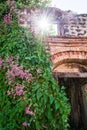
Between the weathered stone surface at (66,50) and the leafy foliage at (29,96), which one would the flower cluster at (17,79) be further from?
the weathered stone surface at (66,50)

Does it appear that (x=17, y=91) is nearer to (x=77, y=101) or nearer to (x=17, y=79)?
(x=17, y=79)

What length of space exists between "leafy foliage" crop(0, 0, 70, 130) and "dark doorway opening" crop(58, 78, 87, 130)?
5531 mm

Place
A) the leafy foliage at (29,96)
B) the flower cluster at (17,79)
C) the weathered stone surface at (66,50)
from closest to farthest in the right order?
1. the leafy foliage at (29,96)
2. the flower cluster at (17,79)
3. the weathered stone surface at (66,50)

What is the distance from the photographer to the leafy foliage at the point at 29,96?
452 cm

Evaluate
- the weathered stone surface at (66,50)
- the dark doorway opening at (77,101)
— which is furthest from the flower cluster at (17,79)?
the dark doorway opening at (77,101)

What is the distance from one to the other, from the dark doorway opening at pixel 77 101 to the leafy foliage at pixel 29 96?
553 centimetres

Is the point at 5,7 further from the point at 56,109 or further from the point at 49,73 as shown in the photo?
the point at 56,109

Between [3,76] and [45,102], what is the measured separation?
0.99 metres

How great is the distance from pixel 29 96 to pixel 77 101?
6388 mm

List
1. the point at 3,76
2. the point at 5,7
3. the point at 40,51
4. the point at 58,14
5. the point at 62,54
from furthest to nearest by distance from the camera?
the point at 58,14
the point at 62,54
the point at 5,7
the point at 40,51
the point at 3,76

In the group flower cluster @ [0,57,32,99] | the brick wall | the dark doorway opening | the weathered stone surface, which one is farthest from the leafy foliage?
the dark doorway opening

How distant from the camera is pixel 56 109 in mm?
4473

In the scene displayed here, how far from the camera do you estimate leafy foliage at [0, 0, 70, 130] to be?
452cm

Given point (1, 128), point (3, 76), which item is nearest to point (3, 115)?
point (1, 128)
